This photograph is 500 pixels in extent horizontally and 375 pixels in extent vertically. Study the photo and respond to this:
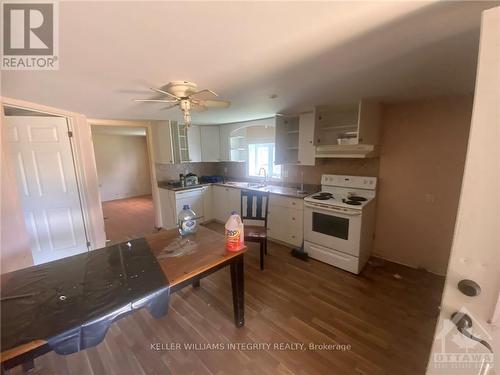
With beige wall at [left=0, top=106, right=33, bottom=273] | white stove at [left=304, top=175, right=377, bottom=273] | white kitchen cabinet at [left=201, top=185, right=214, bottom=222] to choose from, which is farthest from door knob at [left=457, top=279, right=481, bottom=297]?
white kitchen cabinet at [left=201, top=185, right=214, bottom=222]

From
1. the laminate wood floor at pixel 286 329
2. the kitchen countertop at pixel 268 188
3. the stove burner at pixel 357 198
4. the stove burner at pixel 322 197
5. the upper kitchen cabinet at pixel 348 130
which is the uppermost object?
the upper kitchen cabinet at pixel 348 130

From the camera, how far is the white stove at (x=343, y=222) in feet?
8.21

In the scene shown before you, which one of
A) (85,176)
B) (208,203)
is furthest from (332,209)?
(85,176)

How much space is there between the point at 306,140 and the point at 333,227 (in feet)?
4.43

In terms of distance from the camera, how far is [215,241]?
179cm

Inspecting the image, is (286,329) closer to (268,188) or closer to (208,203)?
(268,188)

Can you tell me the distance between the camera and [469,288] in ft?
2.52

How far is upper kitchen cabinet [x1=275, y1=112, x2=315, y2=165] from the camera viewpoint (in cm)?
306

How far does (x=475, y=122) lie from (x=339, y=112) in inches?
99.1

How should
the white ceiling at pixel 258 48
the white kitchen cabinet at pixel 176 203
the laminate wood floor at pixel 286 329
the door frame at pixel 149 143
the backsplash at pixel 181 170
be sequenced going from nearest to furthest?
1. the white ceiling at pixel 258 48
2. the laminate wood floor at pixel 286 329
3. the door frame at pixel 149 143
4. the white kitchen cabinet at pixel 176 203
5. the backsplash at pixel 181 170

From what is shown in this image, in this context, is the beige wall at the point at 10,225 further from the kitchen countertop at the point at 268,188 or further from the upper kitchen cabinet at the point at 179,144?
the upper kitchen cabinet at the point at 179,144

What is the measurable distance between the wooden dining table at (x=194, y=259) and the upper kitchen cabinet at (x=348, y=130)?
79.8 inches

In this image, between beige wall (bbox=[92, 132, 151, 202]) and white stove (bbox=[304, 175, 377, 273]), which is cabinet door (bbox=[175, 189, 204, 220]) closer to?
white stove (bbox=[304, 175, 377, 273])

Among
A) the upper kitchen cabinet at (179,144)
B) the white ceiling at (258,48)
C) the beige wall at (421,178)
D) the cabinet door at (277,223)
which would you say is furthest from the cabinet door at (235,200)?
the beige wall at (421,178)
